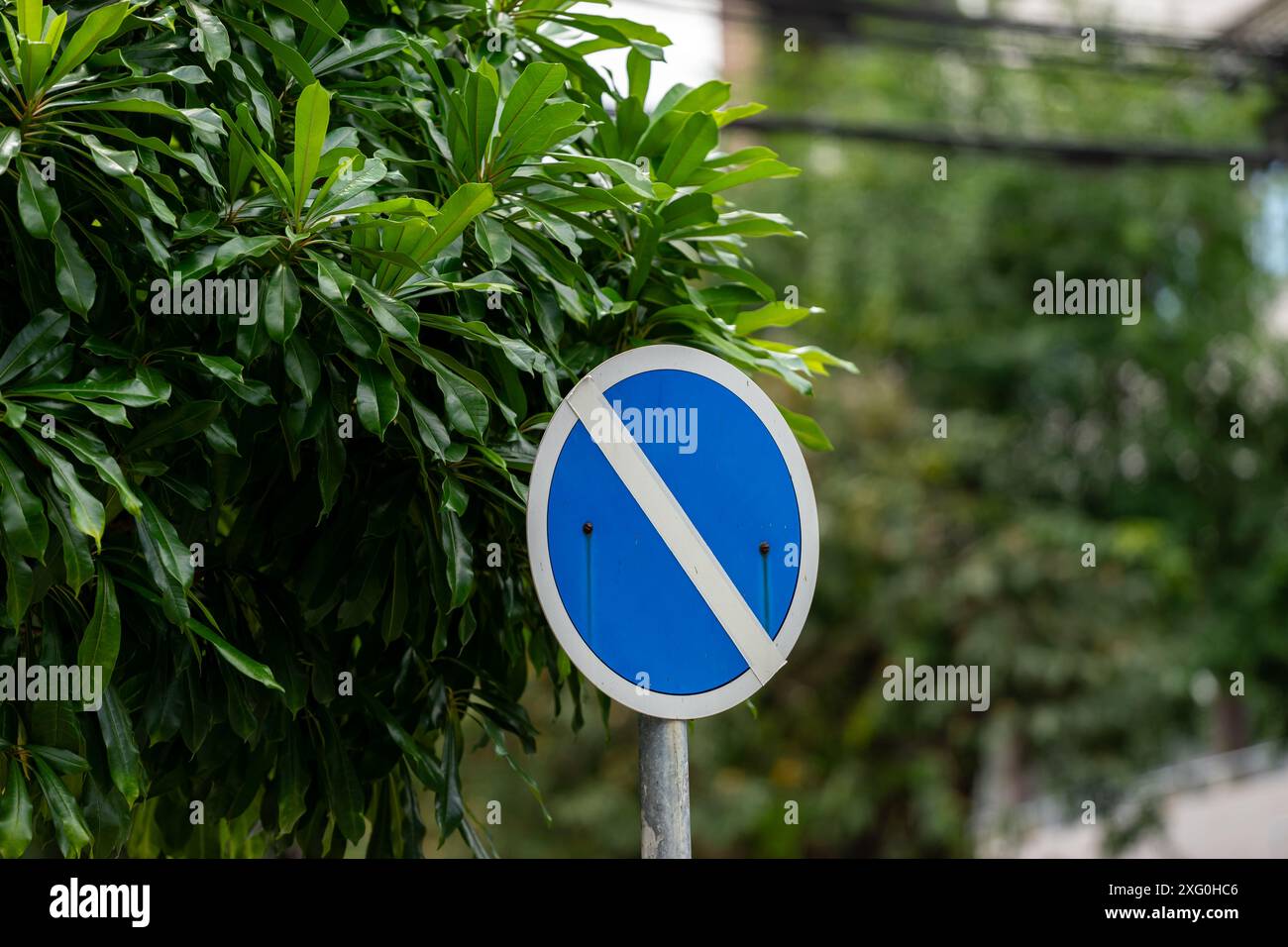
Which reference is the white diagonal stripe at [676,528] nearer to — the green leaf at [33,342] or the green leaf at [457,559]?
the green leaf at [457,559]

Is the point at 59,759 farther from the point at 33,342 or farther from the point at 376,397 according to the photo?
the point at 376,397

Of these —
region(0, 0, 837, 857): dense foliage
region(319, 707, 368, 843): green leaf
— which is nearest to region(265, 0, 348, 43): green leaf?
region(0, 0, 837, 857): dense foliage

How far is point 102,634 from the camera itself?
210 cm

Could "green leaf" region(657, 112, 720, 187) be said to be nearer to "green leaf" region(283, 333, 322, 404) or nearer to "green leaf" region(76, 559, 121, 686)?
"green leaf" region(283, 333, 322, 404)

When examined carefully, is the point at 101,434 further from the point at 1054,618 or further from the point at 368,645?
the point at 1054,618

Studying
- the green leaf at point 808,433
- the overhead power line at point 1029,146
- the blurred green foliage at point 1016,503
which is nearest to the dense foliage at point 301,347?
the green leaf at point 808,433

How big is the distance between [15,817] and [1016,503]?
10.5 meters

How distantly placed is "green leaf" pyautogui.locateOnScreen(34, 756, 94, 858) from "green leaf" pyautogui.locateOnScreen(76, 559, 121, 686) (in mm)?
195

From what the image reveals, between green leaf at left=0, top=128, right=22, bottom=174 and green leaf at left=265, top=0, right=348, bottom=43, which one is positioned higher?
green leaf at left=265, top=0, right=348, bottom=43

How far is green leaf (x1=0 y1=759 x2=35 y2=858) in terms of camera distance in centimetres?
203

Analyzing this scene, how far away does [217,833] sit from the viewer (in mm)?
3307

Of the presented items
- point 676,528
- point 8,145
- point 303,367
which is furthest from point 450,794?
point 8,145
